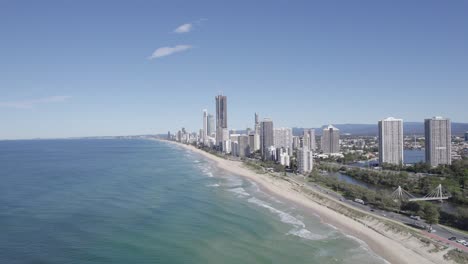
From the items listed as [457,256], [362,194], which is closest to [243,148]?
[362,194]

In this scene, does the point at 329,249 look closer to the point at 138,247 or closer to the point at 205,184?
the point at 138,247

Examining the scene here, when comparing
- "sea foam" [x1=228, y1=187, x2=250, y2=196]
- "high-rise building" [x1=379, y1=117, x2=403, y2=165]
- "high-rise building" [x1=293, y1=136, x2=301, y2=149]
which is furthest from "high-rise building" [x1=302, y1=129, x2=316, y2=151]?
"sea foam" [x1=228, y1=187, x2=250, y2=196]

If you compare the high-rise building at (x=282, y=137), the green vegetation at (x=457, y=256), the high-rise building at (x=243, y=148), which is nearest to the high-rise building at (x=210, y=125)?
the high-rise building at (x=282, y=137)

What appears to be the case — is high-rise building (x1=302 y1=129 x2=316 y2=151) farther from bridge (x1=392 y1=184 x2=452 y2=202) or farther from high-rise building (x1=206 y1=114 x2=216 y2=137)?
high-rise building (x1=206 y1=114 x2=216 y2=137)

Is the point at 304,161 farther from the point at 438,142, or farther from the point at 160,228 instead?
the point at 160,228

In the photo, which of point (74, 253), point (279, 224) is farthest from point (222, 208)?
point (74, 253)

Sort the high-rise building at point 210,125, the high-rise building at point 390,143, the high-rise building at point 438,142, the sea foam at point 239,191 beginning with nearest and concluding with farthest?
1. the sea foam at point 239,191
2. the high-rise building at point 438,142
3. the high-rise building at point 390,143
4. the high-rise building at point 210,125

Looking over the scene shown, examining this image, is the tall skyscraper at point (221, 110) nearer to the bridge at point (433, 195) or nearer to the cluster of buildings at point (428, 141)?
the cluster of buildings at point (428, 141)
